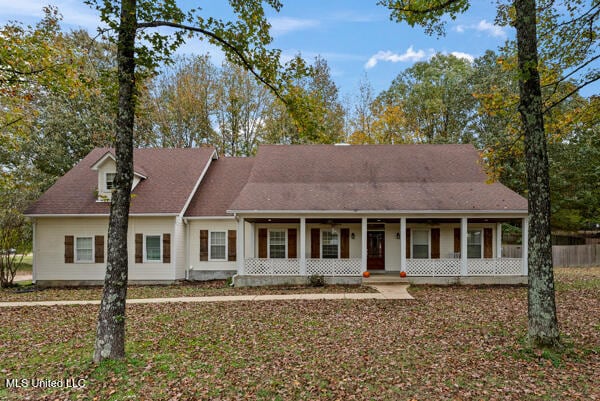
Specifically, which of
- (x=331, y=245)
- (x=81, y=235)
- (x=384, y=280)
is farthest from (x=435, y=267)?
(x=81, y=235)

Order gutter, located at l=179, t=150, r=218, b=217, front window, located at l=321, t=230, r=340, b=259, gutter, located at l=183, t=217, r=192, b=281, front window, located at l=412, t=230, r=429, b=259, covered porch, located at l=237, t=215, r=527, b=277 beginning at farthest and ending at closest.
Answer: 1. gutter, located at l=183, t=217, r=192, b=281
2. gutter, located at l=179, t=150, r=218, b=217
3. front window, located at l=321, t=230, r=340, b=259
4. front window, located at l=412, t=230, r=429, b=259
5. covered porch, located at l=237, t=215, r=527, b=277

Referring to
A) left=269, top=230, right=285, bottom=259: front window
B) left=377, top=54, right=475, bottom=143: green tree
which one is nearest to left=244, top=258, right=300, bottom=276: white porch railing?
left=269, top=230, right=285, bottom=259: front window

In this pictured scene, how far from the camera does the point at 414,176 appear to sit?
17500mm

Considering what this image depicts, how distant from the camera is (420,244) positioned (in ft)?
55.7

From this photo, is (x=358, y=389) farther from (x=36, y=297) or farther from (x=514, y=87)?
(x=514, y=87)

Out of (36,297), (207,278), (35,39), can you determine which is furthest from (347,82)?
(36,297)

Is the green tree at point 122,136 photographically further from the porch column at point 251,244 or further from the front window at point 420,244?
the front window at point 420,244

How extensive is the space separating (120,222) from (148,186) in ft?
42.1

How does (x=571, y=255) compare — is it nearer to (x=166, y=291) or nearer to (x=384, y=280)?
(x=384, y=280)

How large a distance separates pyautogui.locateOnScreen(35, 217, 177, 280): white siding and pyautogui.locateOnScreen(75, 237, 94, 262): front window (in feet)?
0.78

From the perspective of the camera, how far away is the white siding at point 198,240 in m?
17.6

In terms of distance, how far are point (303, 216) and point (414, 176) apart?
19.3 ft

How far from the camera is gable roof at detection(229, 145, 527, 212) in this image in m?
15.3

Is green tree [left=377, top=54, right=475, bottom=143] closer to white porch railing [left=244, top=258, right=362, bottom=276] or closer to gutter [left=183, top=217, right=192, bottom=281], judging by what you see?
white porch railing [left=244, top=258, right=362, bottom=276]
